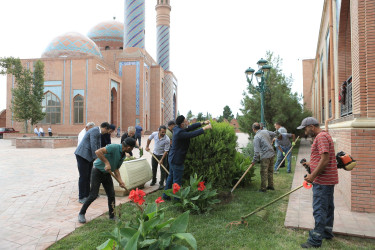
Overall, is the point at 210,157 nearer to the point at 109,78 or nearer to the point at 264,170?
the point at 264,170

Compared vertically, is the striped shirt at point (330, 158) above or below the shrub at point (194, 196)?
above

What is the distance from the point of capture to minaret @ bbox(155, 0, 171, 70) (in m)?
37.7

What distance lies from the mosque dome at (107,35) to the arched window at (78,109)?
1411cm

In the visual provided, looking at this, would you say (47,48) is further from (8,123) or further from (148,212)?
(148,212)

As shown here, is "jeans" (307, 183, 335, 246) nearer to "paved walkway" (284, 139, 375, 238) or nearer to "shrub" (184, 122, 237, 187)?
"paved walkway" (284, 139, 375, 238)

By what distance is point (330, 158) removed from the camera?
3240 mm

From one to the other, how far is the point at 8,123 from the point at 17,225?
31824mm

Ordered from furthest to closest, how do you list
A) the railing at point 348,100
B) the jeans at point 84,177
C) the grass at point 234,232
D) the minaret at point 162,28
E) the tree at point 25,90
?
the minaret at point 162,28 < the tree at point 25,90 < the railing at point 348,100 < the jeans at point 84,177 < the grass at point 234,232

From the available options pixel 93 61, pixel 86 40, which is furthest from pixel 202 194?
pixel 86 40

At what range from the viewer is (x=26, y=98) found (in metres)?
24.1

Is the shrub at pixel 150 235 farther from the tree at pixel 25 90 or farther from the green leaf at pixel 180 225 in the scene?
the tree at pixel 25 90

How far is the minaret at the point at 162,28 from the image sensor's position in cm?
3772

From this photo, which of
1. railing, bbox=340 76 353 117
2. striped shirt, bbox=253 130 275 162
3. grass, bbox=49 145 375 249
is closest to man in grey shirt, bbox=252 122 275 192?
striped shirt, bbox=253 130 275 162

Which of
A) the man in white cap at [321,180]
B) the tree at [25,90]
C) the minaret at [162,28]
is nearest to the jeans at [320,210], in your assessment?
the man in white cap at [321,180]
